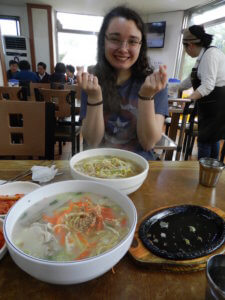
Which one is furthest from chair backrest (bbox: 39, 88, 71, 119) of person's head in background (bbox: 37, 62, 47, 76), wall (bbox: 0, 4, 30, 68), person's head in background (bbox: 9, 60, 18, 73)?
wall (bbox: 0, 4, 30, 68)

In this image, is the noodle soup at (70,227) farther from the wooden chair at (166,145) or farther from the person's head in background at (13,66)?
the person's head in background at (13,66)

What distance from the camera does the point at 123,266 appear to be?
0.48m

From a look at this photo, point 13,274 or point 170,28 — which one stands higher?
point 170,28

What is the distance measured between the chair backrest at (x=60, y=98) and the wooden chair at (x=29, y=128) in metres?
1.36

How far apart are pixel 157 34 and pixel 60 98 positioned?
19.0ft

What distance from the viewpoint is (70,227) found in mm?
500

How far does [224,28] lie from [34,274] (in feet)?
20.6

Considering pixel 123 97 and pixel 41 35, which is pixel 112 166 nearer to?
pixel 123 97

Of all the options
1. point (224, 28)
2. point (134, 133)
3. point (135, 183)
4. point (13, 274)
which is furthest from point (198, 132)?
point (224, 28)

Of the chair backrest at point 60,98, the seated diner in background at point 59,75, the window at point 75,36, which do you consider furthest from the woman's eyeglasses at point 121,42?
the window at point 75,36

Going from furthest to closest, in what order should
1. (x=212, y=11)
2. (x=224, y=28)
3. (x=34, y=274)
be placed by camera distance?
(x=212, y=11) < (x=224, y=28) < (x=34, y=274)

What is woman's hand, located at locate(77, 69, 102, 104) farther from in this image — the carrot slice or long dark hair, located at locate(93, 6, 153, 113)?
the carrot slice

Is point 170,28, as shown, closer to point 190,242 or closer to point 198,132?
point 198,132

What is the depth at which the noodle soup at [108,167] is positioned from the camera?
81 centimetres
